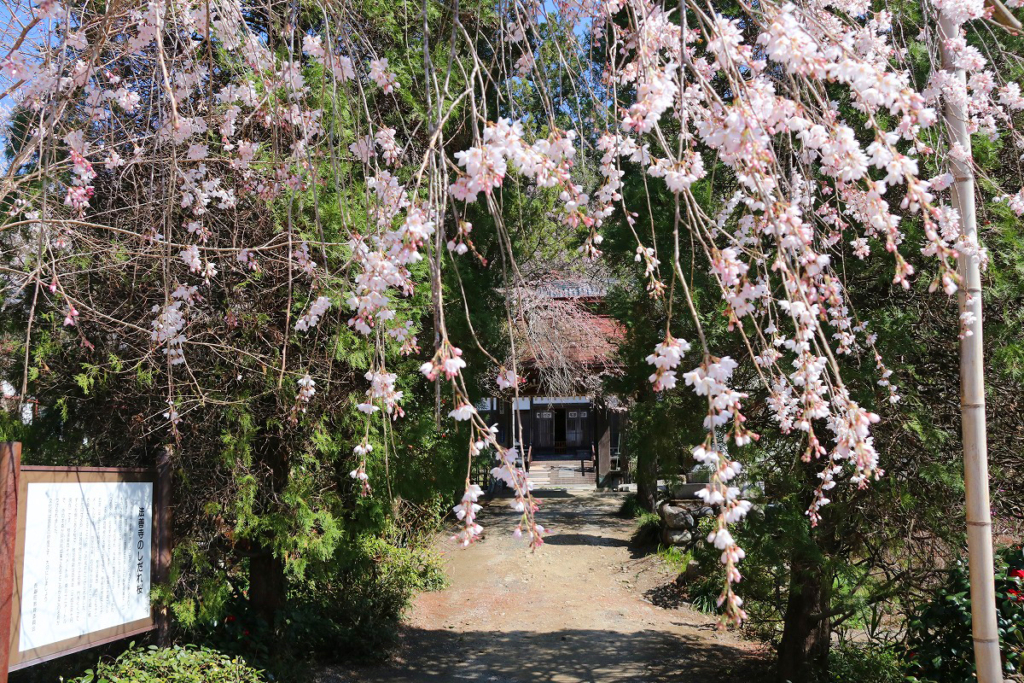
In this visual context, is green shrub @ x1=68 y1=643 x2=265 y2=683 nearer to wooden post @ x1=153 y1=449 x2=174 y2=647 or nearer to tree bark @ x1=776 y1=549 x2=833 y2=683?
wooden post @ x1=153 y1=449 x2=174 y2=647

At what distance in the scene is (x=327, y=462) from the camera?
498cm

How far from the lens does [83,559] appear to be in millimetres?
3400

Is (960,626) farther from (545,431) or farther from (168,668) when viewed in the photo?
(545,431)

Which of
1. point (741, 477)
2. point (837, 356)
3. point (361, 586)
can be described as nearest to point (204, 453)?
point (361, 586)

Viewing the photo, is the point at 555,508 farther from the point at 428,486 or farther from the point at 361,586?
the point at 428,486

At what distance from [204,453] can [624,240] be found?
2912 mm

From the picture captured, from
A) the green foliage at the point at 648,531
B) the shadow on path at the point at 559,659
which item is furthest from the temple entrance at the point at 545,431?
the shadow on path at the point at 559,659

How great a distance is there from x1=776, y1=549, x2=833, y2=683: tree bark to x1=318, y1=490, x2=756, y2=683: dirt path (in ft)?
1.78

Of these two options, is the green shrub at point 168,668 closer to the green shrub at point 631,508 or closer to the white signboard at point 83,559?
the white signboard at point 83,559

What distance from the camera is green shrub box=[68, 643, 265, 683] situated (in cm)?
378

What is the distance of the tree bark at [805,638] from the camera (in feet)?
16.9

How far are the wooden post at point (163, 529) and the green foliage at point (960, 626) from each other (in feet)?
12.6

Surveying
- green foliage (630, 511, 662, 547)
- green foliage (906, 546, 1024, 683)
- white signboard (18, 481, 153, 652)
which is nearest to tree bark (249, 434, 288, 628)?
white signboard (18, 481, 153, 652)

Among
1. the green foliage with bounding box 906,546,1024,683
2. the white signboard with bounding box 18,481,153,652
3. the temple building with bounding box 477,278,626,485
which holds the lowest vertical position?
the green foliage with bounding box 906,546,1024,683
